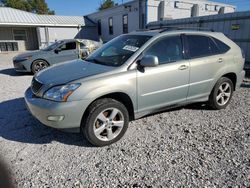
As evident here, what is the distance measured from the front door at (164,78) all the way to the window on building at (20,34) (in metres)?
21.8

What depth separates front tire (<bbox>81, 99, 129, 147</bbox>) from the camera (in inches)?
121

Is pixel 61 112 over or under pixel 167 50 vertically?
under

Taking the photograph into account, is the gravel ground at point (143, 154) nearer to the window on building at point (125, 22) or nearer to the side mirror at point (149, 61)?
the side mirror at point (149, 61)

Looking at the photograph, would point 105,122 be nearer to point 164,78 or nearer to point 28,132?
point 164,78

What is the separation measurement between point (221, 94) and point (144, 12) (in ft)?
47.7

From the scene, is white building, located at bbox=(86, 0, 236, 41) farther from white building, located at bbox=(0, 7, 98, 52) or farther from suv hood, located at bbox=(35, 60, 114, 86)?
suv hood, located at bbox=(35, 60, 114, 86)

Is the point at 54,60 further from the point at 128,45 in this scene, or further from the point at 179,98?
the point at 179,98

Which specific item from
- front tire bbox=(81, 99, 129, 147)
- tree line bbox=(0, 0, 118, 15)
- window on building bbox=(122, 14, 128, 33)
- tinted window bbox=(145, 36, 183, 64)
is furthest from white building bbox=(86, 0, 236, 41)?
tree line bbox=(0, 0, 118, 15)

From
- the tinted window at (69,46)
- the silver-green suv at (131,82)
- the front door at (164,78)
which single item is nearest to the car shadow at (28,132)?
the silver-green suv at (131,82)

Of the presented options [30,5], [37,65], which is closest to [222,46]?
[37,65]

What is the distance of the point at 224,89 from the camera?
457 centimetres

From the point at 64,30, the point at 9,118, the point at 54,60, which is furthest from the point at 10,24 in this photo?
the point at 9,118

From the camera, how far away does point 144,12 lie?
1744 cm

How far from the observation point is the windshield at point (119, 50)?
140 inches
